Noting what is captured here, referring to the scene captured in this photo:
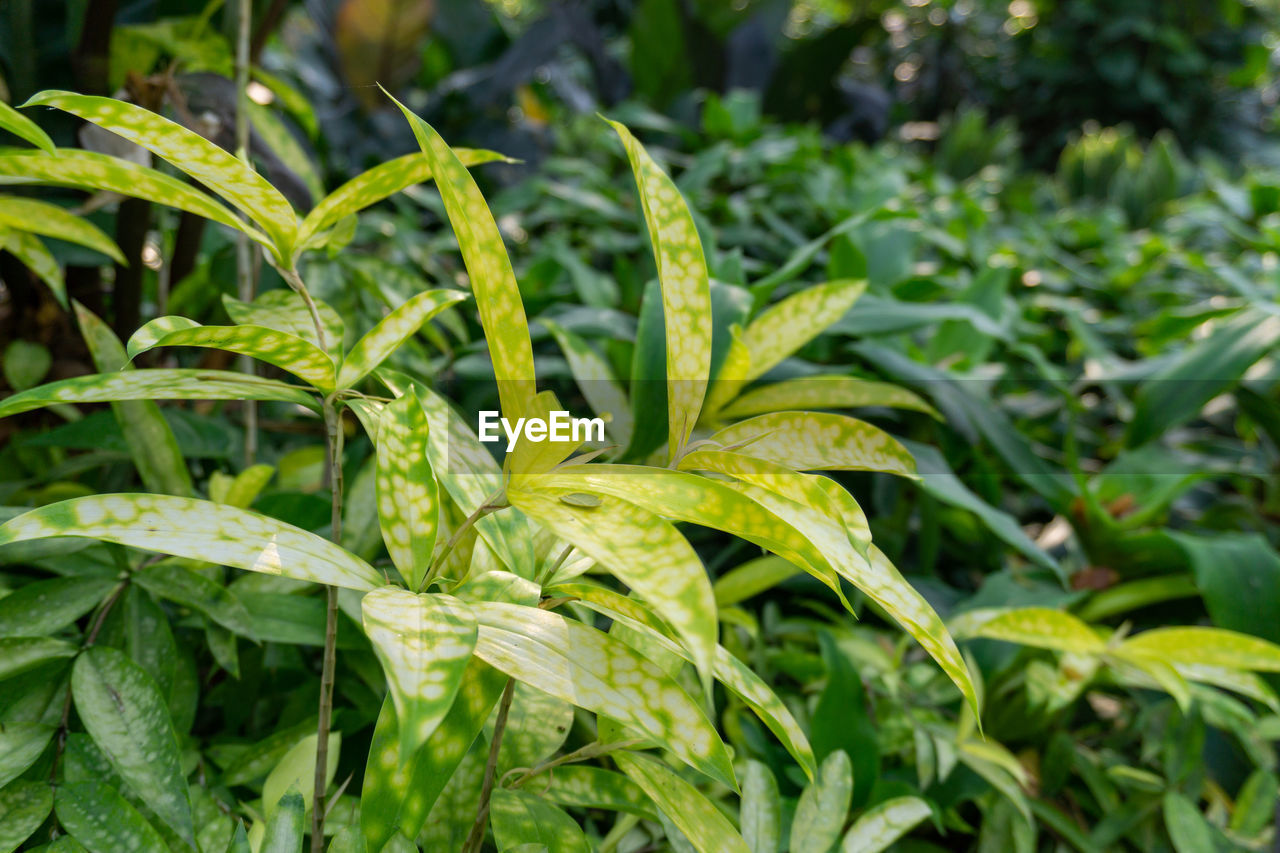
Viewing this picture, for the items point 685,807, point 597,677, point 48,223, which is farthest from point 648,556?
point 48,223

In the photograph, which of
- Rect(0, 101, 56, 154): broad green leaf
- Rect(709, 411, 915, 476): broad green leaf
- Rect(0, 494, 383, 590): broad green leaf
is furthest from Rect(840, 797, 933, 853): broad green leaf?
Rect(0, 101, 56, 154): broad green leaf

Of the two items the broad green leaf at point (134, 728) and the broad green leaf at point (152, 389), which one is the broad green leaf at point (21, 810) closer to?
the broad green leaf at point (134, 728)

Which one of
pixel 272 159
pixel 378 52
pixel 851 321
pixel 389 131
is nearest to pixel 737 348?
pixel 851 321

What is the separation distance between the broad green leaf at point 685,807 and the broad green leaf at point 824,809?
10 cm

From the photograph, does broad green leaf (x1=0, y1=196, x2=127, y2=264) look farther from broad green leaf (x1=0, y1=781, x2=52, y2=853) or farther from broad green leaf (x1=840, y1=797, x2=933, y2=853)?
broad green leaf (x1=840, y1=797, x2=933, y2=853)

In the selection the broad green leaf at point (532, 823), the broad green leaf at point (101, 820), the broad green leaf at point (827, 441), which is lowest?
the broad green leaf at point (532, 823)

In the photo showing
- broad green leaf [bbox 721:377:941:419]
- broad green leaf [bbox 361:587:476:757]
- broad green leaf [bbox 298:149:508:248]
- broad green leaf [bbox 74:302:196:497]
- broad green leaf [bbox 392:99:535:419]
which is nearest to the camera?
broad green leaf [bbox 361:587:476:757]

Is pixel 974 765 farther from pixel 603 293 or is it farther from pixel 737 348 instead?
pixel 603 293

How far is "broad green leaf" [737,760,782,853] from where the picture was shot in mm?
481

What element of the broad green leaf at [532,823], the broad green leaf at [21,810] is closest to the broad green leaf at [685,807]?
the broad green leaf at [532,823]

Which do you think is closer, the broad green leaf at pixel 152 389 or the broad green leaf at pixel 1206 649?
the broad green leaf at pixel 152 389

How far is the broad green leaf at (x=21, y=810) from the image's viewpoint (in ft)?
1.22

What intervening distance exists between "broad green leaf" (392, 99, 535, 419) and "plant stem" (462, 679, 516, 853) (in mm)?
139

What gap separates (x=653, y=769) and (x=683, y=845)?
0.09 metres
